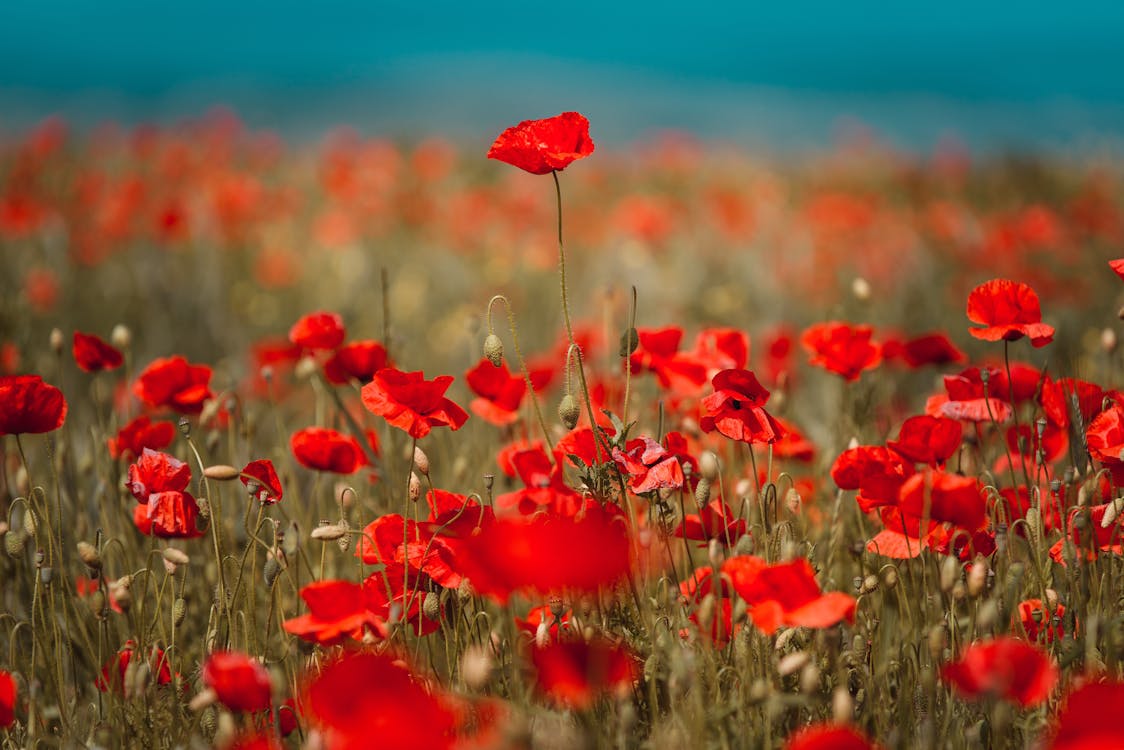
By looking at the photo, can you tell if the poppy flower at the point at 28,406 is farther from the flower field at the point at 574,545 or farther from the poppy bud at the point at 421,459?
the poppy bud at the point at 421,459

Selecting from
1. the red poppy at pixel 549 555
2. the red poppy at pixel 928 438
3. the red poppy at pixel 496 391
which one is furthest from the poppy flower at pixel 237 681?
the red poppy at pixel 928 438

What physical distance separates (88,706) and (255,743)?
0.89 metres

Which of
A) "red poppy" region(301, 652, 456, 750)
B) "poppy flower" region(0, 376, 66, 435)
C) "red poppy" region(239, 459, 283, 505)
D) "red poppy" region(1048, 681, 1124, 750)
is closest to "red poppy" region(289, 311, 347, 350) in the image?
"red poppy" region(239, 459, 283, 505)

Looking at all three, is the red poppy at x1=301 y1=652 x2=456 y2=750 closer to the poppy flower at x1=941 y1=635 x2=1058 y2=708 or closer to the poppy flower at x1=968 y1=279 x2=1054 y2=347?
the poppy flower at x1=941 y1=635 x2=1058 y2=708

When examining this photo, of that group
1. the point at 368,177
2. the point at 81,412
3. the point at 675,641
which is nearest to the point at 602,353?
the point at 81,412

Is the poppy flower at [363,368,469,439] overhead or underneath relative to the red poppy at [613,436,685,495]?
overhead

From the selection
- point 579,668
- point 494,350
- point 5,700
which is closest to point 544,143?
point 494,350

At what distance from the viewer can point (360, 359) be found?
1997 millimetres

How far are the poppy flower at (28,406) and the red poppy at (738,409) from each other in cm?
103

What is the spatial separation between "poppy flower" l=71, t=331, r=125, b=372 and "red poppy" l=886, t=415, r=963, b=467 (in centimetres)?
154

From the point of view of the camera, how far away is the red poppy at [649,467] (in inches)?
58.8

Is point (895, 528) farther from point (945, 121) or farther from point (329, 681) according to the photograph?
point (945, 121)

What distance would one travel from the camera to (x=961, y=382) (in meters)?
1.78

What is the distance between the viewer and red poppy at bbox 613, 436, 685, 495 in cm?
149
